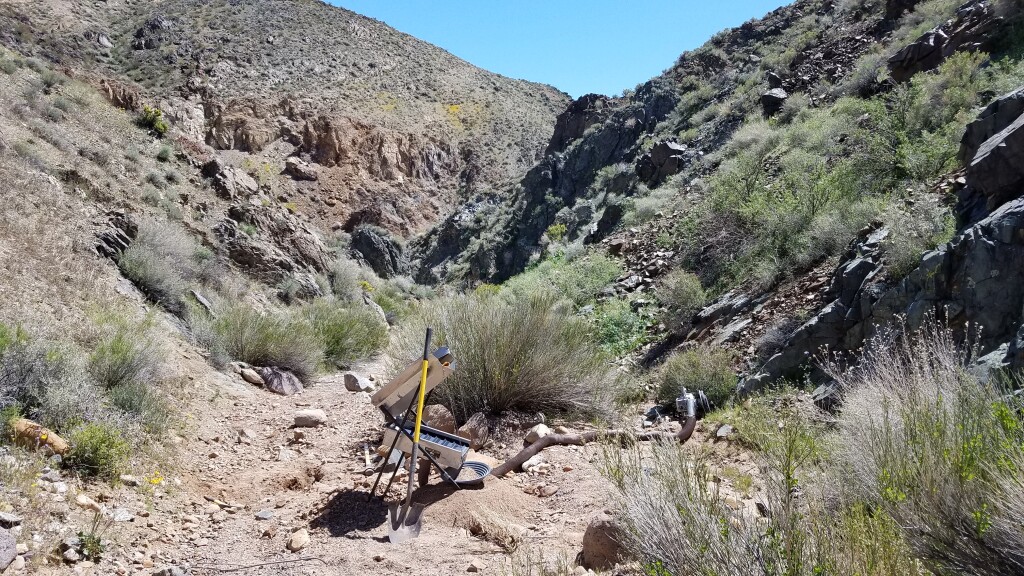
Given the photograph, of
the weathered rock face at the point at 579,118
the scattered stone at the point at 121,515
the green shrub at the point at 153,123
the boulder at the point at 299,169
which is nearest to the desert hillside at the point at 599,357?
the scattered stone at the point at 121,515

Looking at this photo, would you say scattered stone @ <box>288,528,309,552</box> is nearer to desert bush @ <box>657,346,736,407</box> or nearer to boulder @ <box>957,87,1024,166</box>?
desert bush @ <box>657,346,736,407</box>

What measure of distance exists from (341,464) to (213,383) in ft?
9.48

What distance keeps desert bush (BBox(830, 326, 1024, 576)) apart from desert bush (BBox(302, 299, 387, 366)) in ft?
30.7

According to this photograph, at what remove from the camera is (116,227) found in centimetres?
1030

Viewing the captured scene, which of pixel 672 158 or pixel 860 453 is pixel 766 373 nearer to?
pixel 860 453

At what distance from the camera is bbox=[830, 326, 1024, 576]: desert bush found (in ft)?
6.04

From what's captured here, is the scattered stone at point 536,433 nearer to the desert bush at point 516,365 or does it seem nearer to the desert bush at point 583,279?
the desert bush at point 516,365

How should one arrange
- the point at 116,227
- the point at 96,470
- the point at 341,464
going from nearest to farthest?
1. the point at 96,470
2. the point at 341,464
3. the point at 116,227

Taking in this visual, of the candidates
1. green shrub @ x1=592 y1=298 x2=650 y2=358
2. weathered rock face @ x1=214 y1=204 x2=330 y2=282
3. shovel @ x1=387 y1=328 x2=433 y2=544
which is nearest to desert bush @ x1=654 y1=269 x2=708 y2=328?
green shrub @ x1=592 y1=298 x2=650 y2=358

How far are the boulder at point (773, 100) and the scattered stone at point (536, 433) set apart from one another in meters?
14.8

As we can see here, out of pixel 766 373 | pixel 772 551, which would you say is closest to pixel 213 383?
pixel 766 373

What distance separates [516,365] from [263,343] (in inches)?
195

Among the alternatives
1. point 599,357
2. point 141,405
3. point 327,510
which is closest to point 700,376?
point 599,357

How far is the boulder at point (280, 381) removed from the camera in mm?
8172
